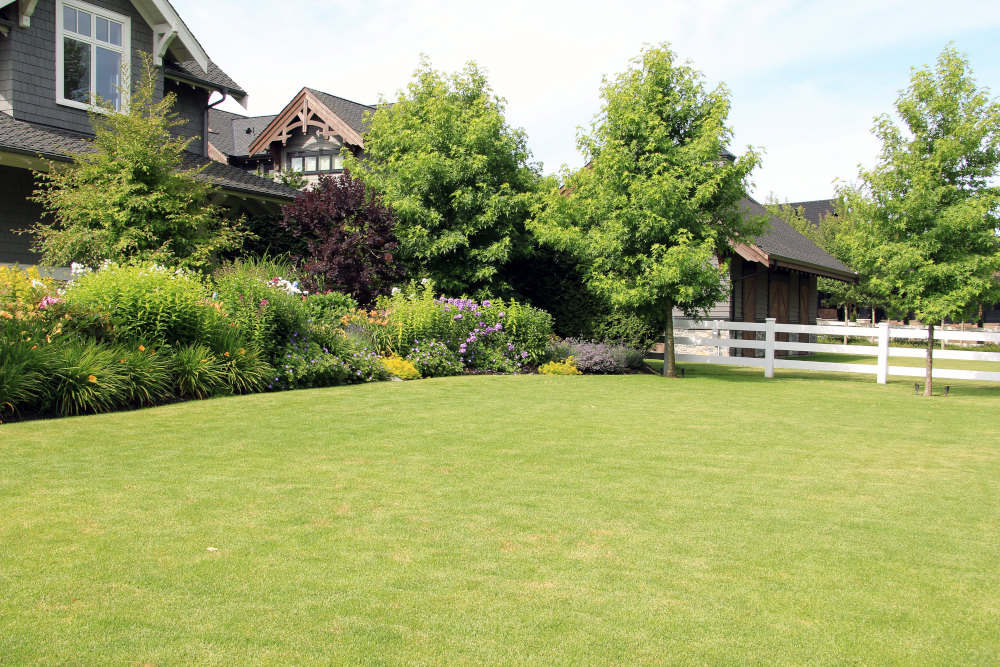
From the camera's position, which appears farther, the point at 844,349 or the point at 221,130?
the point at 221,130

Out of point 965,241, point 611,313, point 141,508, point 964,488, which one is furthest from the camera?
point 611,313

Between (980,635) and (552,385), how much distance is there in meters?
9.60

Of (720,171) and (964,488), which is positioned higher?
(720,171)

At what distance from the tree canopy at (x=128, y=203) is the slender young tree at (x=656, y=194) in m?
7.16

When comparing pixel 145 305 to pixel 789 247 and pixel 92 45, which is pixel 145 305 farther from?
pixel 789 247

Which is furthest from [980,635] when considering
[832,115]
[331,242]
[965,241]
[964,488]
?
[832,115]

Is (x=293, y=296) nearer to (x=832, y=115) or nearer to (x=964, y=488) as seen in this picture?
(x=964, y=488)

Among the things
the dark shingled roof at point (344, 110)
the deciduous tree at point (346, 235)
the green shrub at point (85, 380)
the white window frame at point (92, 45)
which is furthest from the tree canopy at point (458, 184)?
the dark shingled roof at point (344, 110)

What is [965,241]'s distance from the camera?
45.2 feet

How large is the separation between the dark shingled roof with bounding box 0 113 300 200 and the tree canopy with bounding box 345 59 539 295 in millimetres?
2914

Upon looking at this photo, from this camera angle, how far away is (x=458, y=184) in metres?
17.6

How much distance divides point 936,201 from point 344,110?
22244 mm

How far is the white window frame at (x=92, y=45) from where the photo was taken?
1516 cm

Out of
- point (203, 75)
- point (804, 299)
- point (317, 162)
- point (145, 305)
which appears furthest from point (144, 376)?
point (804, 299)
